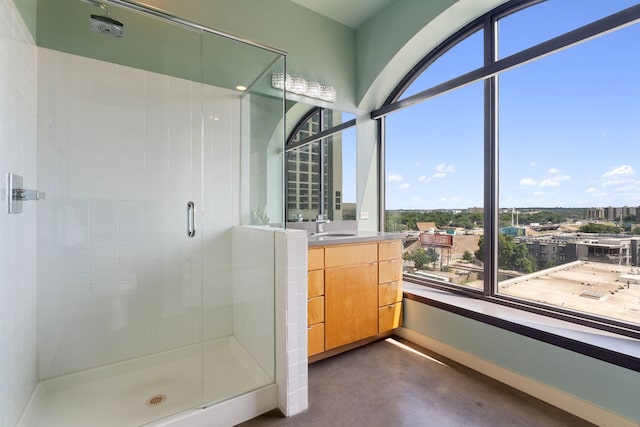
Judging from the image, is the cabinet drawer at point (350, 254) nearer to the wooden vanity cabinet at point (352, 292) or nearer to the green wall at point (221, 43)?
the wooden vanity cabinet at point (352, 292)

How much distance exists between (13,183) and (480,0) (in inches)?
122

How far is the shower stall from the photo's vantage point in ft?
5.74

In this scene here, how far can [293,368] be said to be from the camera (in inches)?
65.4

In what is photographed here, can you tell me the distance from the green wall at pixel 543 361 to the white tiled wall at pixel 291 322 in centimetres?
117

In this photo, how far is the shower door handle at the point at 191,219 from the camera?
221 cm

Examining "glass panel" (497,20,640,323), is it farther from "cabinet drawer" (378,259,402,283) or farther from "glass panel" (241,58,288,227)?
"glass panel" (241,58,288,227)

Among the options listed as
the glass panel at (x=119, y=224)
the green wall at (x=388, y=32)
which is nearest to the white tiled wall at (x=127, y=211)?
the glass panel at (x=119, y=224)

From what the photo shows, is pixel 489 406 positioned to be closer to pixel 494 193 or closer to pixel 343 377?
pixel 343 377

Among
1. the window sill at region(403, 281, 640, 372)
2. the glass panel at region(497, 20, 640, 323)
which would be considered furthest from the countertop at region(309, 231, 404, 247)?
the glass panel at region(497, 20, 640, 323)

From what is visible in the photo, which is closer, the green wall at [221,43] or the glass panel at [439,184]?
the green wall at [221,43]

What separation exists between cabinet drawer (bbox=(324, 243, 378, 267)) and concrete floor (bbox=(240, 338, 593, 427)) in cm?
75

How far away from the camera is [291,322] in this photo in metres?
1.66

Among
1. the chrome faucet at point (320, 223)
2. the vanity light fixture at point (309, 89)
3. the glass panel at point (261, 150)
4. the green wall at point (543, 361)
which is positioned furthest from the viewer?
the chrome faucet at point (320, 223)

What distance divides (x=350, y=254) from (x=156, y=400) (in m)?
1.52
